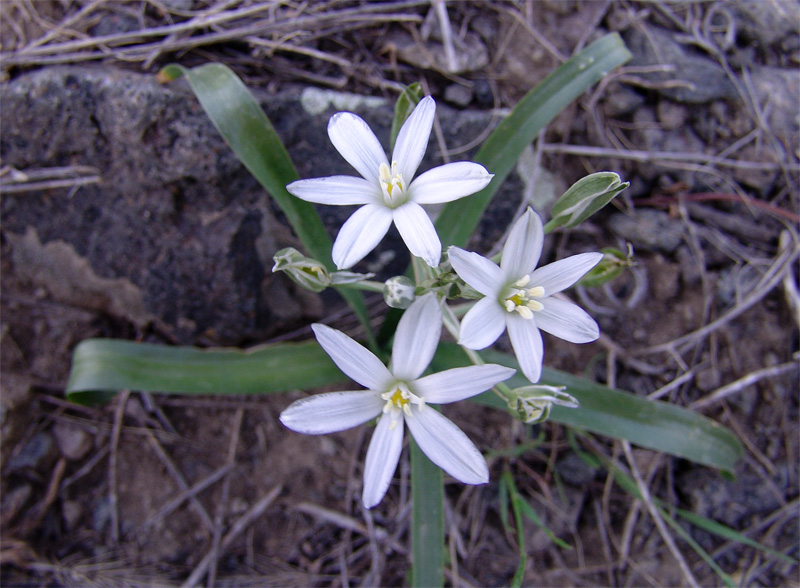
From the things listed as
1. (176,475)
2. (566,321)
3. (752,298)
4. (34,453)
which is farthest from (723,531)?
(34,453)

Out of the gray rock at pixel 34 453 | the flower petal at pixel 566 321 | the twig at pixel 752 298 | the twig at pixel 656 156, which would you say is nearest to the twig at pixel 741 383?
the twig at pixel 752 298

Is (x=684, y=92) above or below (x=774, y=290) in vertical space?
above

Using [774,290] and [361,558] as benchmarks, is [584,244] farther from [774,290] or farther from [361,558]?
[361,558]

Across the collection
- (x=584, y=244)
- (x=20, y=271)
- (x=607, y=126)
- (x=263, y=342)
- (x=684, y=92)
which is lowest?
(x=263, y=342)

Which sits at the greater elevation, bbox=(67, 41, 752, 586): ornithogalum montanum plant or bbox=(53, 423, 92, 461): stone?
bbox=(67, 41, 752, 586): ornithogalum montanum plant

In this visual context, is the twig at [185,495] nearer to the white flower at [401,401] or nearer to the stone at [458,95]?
the white flower at [401,401]

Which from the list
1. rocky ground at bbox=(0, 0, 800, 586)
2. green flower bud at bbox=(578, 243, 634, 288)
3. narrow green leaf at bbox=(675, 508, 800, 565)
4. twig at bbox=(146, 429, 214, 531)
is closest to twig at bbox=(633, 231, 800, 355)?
rocky ground at bbox=(0, 0, 800, 586)

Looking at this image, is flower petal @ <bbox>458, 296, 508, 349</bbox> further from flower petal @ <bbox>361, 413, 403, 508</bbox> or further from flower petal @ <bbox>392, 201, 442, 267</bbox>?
flower petal @ <bbox>361, 413, 403, 508</bbox>

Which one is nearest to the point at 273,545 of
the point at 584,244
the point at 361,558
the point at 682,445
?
the point at 361,558
